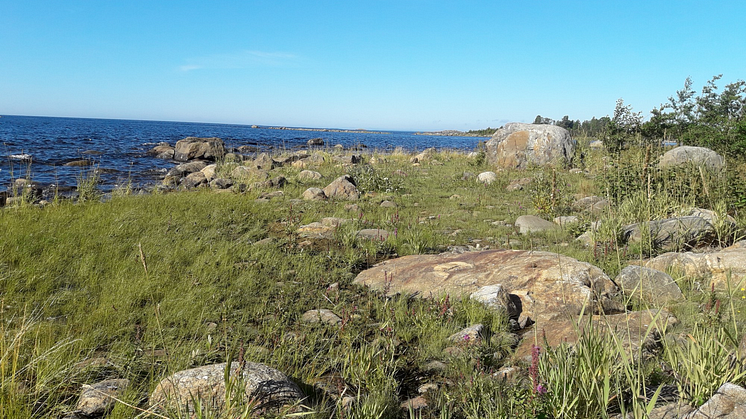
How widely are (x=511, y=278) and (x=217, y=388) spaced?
3369 millimetres

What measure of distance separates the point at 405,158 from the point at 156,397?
19000 mm

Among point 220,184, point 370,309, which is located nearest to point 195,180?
point 220,184

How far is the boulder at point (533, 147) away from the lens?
16.1 meters

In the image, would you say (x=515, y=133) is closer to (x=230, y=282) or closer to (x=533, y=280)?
(x=533, y=280)

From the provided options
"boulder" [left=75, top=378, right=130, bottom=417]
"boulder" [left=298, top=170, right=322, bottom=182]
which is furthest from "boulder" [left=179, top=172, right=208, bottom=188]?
"boulder" [left=75, top=378, right=130, bottom=417]

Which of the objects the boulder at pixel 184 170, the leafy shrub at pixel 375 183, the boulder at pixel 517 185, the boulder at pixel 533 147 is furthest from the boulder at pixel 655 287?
the boulder at pixel 184 170

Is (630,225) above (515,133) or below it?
below

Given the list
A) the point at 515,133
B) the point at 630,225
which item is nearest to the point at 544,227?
the point at 630,225

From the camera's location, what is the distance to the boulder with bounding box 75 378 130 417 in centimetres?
235

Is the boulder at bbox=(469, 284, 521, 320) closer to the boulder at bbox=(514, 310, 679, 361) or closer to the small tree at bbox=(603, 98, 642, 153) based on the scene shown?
the boulder at bbox=(514, 310, 679, 361)

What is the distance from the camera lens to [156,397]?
92.0 inches

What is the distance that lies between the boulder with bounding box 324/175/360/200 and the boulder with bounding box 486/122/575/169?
8558 mm

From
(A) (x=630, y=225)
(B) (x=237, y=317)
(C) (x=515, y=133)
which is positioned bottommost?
(B) (x=237, y=317)

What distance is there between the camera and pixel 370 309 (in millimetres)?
4277
